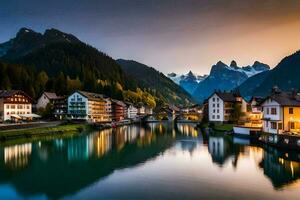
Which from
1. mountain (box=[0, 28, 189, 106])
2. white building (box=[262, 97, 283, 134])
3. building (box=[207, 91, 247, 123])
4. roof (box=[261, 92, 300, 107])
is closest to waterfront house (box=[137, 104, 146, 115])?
mountain (box=[0, 28, 189, 106])

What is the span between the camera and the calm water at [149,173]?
22.7 metres

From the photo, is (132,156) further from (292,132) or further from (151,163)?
(292,132)

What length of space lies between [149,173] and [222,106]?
56096 mm

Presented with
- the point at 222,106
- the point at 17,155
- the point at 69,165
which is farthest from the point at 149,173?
the point at 222,106

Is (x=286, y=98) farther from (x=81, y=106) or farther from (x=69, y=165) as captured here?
(x=81, y=106)

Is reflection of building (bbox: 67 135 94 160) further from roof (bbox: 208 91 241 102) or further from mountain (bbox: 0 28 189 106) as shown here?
mountain (bbox: 0 28 189 106)

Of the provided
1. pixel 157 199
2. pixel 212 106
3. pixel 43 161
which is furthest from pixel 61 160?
pixel 212 106

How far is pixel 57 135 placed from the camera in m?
62.2

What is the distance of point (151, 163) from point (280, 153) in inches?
559

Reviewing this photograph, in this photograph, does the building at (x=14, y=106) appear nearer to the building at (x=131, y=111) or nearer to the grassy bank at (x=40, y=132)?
the grassy bank at (x=40, y=132)

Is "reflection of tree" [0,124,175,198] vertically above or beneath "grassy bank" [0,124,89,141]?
beneath

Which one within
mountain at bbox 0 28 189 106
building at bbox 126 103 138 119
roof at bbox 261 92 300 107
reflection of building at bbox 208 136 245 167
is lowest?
reflection of building at bbox 208 136 245 167

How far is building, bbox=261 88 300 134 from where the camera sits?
143 ft

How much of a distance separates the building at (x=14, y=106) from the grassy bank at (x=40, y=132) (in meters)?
13.2
